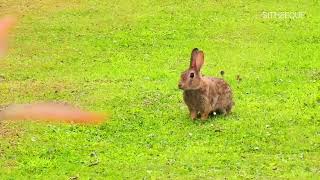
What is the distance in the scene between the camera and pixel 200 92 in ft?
44.2

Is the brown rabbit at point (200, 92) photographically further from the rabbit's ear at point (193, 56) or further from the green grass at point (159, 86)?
the green grass at point (159, 86)

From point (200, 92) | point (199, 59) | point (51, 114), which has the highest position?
point (199, 59)

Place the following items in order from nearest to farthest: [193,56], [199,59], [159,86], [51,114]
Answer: [193,56] < [199,59] < [51,114] < [159,86]

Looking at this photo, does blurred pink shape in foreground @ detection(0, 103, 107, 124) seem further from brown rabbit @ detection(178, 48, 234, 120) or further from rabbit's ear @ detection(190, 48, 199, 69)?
rabbit's ear @ detection(190, 48, 199, 69)

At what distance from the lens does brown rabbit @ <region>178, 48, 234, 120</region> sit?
527 inches

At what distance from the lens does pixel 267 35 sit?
67.4 feet

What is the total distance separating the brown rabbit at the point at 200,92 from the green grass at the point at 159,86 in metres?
0.21

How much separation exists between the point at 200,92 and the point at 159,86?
2.56m

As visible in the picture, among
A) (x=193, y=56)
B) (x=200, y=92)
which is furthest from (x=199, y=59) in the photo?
(x=200, y=92)

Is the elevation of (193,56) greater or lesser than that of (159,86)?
greater

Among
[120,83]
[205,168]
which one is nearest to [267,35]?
[120,83]

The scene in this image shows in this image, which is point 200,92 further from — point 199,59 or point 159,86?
point 159,86

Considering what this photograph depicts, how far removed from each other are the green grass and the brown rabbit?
0.21 meters

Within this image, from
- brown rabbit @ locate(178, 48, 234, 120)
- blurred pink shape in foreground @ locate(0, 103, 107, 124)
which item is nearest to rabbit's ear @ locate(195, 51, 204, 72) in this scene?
brown rabbit @ locate(178, 48, 234, 120)
